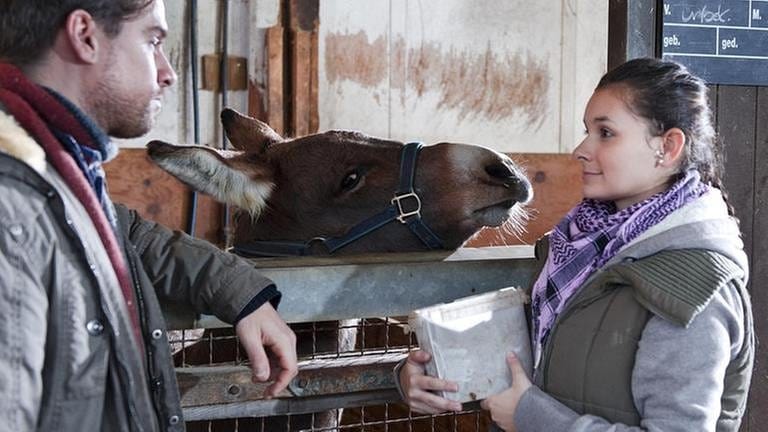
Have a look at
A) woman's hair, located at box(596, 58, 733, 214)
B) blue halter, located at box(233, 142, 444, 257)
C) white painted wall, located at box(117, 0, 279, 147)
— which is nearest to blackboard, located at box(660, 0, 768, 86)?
blue halter, located at box(233, 142, 444, 257)

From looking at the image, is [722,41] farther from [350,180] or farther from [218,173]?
[218,173]

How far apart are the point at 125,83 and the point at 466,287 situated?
865mm

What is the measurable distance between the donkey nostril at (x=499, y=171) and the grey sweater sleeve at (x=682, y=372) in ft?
3.93

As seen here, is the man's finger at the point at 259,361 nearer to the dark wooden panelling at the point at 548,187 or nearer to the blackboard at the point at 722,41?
the blackboard at the point at 722,41

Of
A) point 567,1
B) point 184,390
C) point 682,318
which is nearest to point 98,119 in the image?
point 184,390

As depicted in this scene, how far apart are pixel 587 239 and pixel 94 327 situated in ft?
2.93

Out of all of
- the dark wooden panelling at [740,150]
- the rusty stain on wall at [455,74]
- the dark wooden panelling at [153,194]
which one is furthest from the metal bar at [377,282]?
the rusty stain on wall at [455,74]

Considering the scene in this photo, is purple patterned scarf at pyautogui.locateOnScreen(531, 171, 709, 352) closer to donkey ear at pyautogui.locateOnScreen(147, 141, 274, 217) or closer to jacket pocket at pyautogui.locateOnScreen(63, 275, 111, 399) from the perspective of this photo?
jacket pocket at pyautogui.locateOnScreen(63, 275, 111, 399)

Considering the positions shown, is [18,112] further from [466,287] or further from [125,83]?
[466,287]

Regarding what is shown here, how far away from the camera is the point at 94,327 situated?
1307 mm

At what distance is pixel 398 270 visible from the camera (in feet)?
6.36

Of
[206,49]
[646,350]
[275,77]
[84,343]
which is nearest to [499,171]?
[646,350]

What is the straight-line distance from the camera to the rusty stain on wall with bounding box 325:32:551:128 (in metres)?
4.80

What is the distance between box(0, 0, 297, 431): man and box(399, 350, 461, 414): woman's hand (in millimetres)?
254
